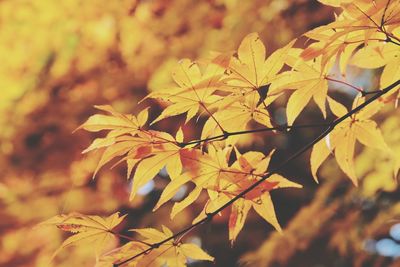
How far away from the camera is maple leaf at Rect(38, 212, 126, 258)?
593 millimetres

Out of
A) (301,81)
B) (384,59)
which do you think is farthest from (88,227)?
(384,59)

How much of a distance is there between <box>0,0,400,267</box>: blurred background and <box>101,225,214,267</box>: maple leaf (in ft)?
4.99

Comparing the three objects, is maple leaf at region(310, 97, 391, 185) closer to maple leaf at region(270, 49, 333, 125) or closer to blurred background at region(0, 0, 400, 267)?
maple leaf at region(270, 49, 333, 125)

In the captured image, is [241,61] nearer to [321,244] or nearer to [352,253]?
[352,253]

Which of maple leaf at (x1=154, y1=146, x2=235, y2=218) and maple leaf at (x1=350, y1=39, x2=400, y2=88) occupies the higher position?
maple leaf at (x1=350, y1=39, x2=400, y2=88)

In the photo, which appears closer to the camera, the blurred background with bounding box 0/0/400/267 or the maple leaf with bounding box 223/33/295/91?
the maple leaf with bounding box 223/33/295/91

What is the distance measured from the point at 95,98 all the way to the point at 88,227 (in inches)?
79.8

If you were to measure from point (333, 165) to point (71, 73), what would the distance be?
167cm

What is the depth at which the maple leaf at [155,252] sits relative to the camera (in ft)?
2.00

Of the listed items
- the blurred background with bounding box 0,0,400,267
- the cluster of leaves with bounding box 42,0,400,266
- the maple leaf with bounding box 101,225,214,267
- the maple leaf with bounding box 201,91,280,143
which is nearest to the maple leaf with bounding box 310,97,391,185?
the cluster of leaves with bounding box 42,0,400,266

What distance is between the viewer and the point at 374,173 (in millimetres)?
1933

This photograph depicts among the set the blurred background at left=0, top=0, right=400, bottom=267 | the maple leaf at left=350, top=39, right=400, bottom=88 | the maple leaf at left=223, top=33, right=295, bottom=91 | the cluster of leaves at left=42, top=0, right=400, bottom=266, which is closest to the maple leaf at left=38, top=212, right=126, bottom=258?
the cluster of leaves at left=42, top=0, right=400, bottom=266

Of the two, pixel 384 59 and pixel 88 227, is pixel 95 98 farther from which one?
pixel 384 59

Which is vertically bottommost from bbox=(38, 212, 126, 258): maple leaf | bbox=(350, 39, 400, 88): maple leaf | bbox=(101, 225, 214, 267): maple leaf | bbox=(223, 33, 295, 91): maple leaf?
bbox=(101, 225, 214, 267): maple leaf
